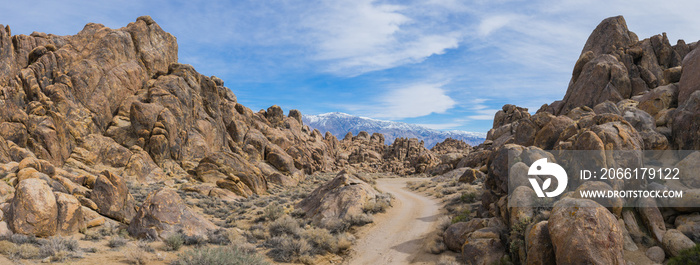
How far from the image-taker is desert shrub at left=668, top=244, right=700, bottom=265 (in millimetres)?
9852

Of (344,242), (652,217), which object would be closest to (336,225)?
(344,242)

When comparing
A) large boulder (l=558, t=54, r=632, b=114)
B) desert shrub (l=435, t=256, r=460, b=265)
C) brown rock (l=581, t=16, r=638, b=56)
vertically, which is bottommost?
desert shrub (l=435, t=256, r=460, b=265)

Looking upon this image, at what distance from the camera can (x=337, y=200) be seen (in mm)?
23516

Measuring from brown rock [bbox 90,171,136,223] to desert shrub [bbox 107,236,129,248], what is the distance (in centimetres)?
364

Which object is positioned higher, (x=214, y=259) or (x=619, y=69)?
(x=619, y=69)

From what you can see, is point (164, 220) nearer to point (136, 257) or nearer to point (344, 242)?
point (136, 257)

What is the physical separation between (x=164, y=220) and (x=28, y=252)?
212 inches

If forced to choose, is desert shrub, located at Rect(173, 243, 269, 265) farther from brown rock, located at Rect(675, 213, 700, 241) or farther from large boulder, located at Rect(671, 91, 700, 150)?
large boulder, located at Rect(671, 91, 700, 150)

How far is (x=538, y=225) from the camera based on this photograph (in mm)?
11492

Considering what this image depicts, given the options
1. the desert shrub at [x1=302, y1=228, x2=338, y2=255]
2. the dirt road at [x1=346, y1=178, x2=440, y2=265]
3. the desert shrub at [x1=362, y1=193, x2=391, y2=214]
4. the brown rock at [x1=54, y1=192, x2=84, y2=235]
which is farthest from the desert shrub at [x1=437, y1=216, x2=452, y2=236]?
the brown rock at [x1=54, y1=192, x2=84, y2=235]

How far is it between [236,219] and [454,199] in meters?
17.9

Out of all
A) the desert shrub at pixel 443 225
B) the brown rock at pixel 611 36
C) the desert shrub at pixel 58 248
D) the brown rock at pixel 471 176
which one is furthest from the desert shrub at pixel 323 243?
the brown rock at pixel 611 36

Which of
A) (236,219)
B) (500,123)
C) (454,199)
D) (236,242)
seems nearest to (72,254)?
(236,242)

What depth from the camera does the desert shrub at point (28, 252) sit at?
11398 millimetres
